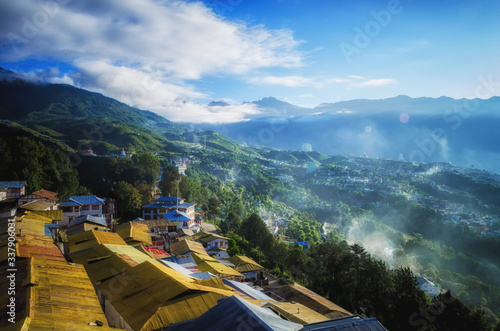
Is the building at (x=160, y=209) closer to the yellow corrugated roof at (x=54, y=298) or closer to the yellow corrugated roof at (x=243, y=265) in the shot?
the yellow corrugated roof at (x=243, y=265)

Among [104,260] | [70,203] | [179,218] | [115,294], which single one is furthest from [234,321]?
[179,218]

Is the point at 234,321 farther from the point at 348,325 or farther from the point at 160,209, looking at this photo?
the point at 160,209

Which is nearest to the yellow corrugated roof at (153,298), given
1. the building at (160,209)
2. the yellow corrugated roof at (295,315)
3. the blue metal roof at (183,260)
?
the yellow corrugated roof at (295,315)

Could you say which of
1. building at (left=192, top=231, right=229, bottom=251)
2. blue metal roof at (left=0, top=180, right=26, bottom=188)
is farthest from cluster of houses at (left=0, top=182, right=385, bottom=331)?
building at (left=192, top=231, right=229, bottom=251)

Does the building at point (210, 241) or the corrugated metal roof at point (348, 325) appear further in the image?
the building at point (210, 241)

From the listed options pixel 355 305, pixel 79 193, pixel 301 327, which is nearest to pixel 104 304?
pixel 301 327

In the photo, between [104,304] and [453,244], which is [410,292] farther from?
[453,244]
